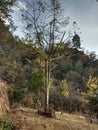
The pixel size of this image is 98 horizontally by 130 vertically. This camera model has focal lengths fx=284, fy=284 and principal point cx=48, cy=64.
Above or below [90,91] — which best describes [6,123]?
below

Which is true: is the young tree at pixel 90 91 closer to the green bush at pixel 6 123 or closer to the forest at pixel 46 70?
the forest at pixel 46 70

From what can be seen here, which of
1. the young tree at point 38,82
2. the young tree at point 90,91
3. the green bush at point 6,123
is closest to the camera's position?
the green bush at point 6,123

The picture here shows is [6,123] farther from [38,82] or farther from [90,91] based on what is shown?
[90,91]

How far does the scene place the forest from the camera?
20.2 metres

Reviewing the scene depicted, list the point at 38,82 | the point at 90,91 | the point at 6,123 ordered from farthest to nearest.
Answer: the point at 90,91 < the point at 38,82 < the point at 6,123

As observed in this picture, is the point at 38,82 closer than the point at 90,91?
Yes

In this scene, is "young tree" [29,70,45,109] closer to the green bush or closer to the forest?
the forest

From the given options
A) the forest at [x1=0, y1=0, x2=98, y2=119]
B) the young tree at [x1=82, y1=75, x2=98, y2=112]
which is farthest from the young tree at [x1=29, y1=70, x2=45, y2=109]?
the young tree at [x1=82, y1=75, x2=98, y2=112]

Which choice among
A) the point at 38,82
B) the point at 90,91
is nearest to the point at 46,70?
the point at 38,82

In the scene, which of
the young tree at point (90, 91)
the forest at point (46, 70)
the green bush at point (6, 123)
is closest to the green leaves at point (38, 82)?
the forest at point (46, 70)

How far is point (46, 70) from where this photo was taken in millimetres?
19906

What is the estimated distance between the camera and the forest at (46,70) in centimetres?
2020

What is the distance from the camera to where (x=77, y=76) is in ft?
165

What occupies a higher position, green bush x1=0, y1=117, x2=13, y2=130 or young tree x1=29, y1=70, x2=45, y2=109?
young tree x1=29, y1=70, x2=45, y2=109
